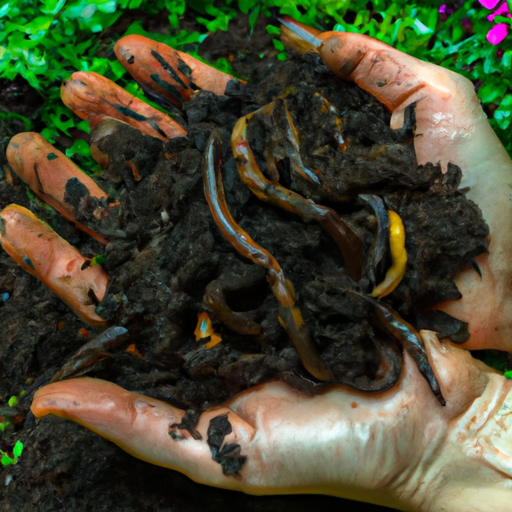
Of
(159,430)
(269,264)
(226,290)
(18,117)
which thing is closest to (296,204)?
(269,264)

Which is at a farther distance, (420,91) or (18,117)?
(18,117)

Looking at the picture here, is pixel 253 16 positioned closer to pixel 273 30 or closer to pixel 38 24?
pixel 273 30

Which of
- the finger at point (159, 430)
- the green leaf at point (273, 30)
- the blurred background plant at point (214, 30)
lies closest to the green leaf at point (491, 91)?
the blurred background plant at point (214, 30)

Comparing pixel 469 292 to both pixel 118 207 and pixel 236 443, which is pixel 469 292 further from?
pixel 118 207

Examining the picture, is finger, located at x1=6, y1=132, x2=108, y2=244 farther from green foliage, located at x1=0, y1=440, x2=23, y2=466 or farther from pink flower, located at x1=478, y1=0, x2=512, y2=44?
→ pink flower, located at x1=478, y1=0, x2=512, y2=44

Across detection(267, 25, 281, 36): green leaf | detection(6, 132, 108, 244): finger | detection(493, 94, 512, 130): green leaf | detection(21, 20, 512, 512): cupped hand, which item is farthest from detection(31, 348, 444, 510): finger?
detection(267, 25, 281, 36): green leaf

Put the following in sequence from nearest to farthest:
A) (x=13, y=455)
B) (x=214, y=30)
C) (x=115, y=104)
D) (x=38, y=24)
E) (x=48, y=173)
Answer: (x=13, y=455) < (x=48, y=173) < (x=115, y=104) < (x=38, y=24) < (x=214, y=30)
